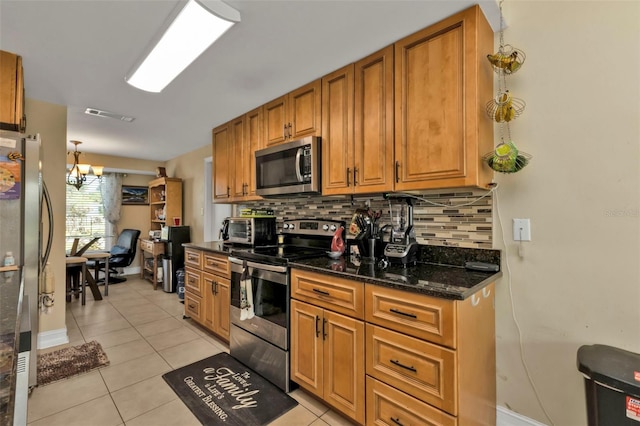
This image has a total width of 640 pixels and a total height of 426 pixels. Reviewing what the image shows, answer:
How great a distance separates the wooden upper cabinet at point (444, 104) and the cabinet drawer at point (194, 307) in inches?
95.9

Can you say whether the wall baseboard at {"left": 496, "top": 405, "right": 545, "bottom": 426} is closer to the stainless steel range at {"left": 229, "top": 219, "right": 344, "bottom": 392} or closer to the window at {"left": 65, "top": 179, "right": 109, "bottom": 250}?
the stainless steel range at {"left": 229, "top": 219, "right": 344, "bottom": 392}

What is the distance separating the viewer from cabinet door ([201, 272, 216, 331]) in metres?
2.82

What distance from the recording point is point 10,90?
6.51 feet

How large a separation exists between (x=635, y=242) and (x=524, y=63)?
1051 millimetres

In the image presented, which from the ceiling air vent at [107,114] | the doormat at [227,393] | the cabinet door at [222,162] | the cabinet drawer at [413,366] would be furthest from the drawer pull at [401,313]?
the ceiling air vent at [107,114]

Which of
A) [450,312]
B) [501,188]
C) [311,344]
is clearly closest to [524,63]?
[501,188]

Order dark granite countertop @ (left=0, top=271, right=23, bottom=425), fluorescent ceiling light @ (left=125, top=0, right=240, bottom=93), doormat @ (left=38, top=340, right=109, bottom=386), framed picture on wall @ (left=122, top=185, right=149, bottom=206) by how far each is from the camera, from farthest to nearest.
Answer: framed picture on wall @ (left=122, top=185, right=149, bottom=206) < doormat @ (left=38, top=340, right=109, bottom=386) < fluorescent ceiling light @ (left=125, top=0, right=240, bottom=93) < dark granite countertop @ (left=0, top=271, right=23, bottom=425)

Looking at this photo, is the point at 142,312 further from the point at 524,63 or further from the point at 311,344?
the point at 524,63

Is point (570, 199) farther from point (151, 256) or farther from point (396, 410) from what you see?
point (151, 256)

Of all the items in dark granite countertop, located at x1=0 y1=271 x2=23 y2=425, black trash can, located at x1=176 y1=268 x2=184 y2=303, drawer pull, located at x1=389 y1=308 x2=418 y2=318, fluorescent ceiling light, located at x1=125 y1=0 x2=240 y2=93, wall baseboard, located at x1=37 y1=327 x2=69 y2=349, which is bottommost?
wall baseboard, located at x1=37 y1=327 x2=69 y2=349

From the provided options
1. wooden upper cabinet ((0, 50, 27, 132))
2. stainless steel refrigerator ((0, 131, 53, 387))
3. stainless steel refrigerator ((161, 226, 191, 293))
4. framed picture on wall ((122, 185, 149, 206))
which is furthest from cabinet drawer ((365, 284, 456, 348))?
framed picture on wall ((122, 185, 149, 206))

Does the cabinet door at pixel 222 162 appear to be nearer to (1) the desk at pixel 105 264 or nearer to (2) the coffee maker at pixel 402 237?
(2) the coffee maker at pixel 402 237

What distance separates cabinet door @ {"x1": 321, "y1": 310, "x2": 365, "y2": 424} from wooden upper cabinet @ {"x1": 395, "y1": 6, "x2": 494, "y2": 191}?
87cm

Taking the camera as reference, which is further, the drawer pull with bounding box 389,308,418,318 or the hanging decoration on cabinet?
the hanging decoration on cabinet
